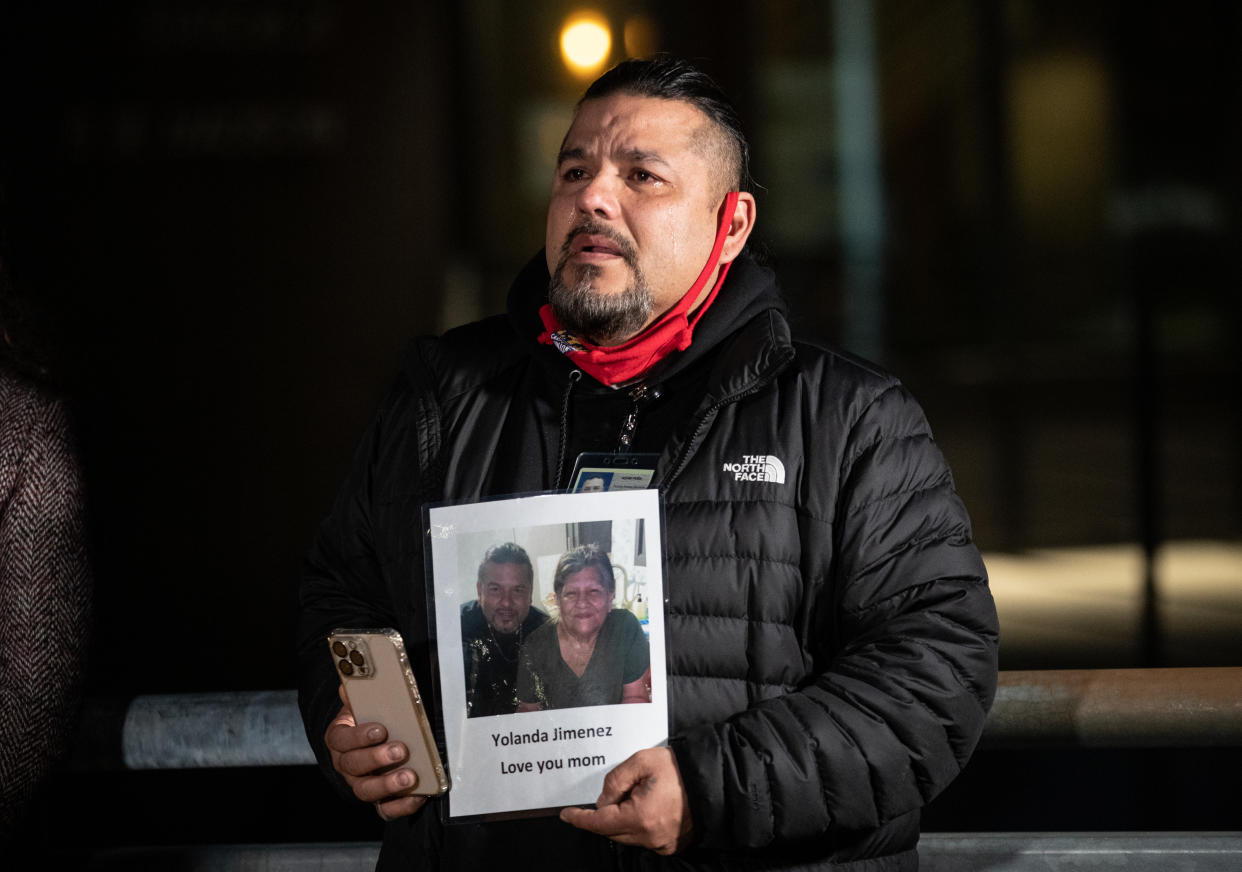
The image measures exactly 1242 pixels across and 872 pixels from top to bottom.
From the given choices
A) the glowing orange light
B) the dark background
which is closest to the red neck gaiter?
the dark background

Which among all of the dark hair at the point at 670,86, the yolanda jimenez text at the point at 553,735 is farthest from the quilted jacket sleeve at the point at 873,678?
the dark hair at the point at 670,86

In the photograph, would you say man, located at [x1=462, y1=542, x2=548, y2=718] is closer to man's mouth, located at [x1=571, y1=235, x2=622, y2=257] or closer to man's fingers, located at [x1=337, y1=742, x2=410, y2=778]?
man's fingers, located at [x1=337, y1=742, x2=410, y2=778]

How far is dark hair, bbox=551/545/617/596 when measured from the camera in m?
1.60

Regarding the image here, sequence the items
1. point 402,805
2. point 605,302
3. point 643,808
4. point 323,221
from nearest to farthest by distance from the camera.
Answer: point 643,808, point 402,805, point 605,302, point 323,221

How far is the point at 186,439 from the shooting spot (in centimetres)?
483

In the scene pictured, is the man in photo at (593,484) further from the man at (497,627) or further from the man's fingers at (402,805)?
the man's fingers at (402,805)

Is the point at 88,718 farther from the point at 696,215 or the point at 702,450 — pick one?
the point at 696,215

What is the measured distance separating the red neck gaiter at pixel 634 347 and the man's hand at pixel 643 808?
0.66m

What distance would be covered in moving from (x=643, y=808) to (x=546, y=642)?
0.26 m

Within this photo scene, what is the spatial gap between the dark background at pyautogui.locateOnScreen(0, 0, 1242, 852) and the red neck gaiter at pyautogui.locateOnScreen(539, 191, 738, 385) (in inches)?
118

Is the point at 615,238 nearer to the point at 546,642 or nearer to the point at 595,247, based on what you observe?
the point at 595,247

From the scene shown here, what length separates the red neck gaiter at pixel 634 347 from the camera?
1925mm

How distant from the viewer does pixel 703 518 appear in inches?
69.3

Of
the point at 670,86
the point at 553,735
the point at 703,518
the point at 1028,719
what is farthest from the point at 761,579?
the point at 670,86
